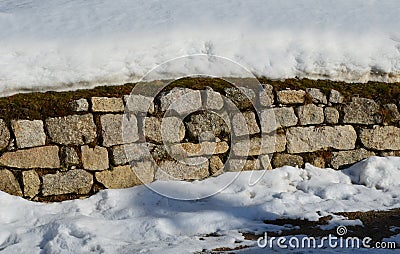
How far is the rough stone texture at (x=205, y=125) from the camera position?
5.48 metres

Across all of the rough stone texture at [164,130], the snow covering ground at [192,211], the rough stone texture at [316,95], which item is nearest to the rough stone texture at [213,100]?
the rough stone texture at [164,130]

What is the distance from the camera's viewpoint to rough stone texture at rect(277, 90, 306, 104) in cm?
573

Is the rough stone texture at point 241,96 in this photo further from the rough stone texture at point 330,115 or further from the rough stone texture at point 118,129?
the rough stone texture at point 118,129

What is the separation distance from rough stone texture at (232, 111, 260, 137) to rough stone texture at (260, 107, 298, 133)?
79 millimetres

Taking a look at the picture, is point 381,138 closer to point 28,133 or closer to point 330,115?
point 330,115

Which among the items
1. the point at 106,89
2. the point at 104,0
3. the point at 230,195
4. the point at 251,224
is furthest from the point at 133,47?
the point at 251,224

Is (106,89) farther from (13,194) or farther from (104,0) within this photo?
(104,0)

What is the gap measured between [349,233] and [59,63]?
3036 millimetres

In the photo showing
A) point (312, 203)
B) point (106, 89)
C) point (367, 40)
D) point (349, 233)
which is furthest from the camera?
point (367, 40)

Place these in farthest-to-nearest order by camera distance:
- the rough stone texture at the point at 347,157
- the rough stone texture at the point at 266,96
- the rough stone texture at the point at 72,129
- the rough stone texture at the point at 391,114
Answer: the rough stone texture at the point at 391,114 < the rough stone texture at the point at 347,157 < the rough stone texture at the point at 266,96 < the rough stone texture at the point at 72,129

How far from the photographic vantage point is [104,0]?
6.88 metres

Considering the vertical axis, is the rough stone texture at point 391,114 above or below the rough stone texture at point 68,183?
above

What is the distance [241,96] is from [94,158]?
4.87 ft

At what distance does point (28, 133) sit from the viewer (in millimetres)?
5160
